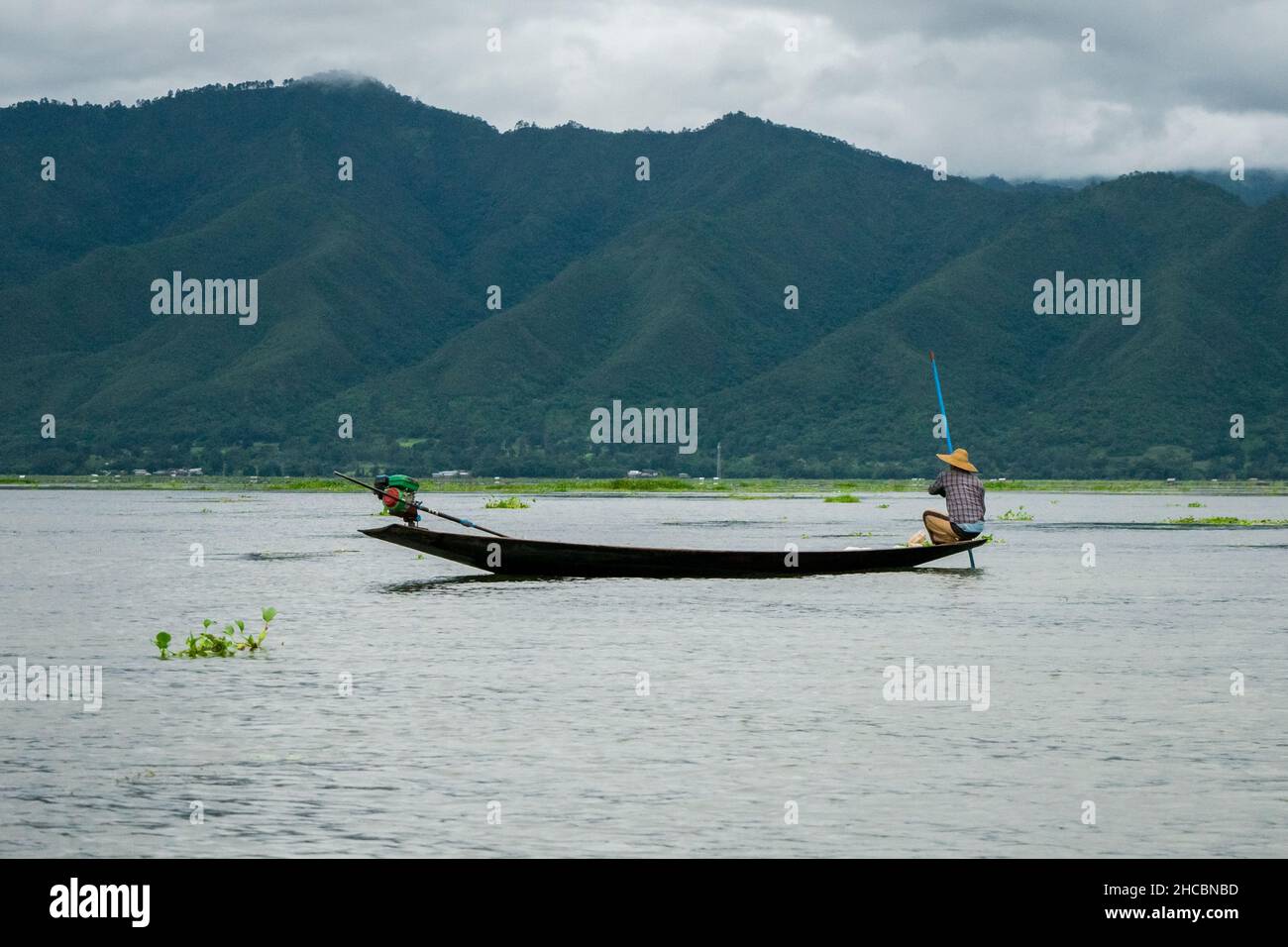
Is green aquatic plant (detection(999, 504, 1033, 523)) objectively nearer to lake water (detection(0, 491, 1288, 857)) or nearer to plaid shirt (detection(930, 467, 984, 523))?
lake water (detection(0, 491, 1288, 857))

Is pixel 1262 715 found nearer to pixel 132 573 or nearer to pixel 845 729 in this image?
pixel 845 729

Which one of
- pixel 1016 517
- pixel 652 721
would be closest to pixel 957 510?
pixel 652 721

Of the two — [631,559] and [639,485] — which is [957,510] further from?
[639,485]

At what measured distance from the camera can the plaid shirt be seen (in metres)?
40.4

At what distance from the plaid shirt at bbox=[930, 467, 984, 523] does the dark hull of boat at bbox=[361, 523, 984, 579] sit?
1841 mm

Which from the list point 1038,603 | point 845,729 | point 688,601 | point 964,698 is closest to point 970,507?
point 1038,603

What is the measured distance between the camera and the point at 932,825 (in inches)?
577

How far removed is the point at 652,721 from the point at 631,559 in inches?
704

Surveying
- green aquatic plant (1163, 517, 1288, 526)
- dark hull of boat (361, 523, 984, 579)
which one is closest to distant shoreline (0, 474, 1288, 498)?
green aquatic plant (1163, 517, 1288, 526)

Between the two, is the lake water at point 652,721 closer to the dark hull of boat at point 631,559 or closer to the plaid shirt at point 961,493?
the dark hull of boat at point 631,559

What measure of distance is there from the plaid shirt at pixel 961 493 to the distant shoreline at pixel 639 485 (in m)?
100

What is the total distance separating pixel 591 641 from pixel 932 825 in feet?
48.9

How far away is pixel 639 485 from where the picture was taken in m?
166

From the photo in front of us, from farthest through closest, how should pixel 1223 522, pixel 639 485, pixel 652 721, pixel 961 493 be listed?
pixel 639 485 → pixel 1223 522 → pixel 961 493 → pixel 652 721
